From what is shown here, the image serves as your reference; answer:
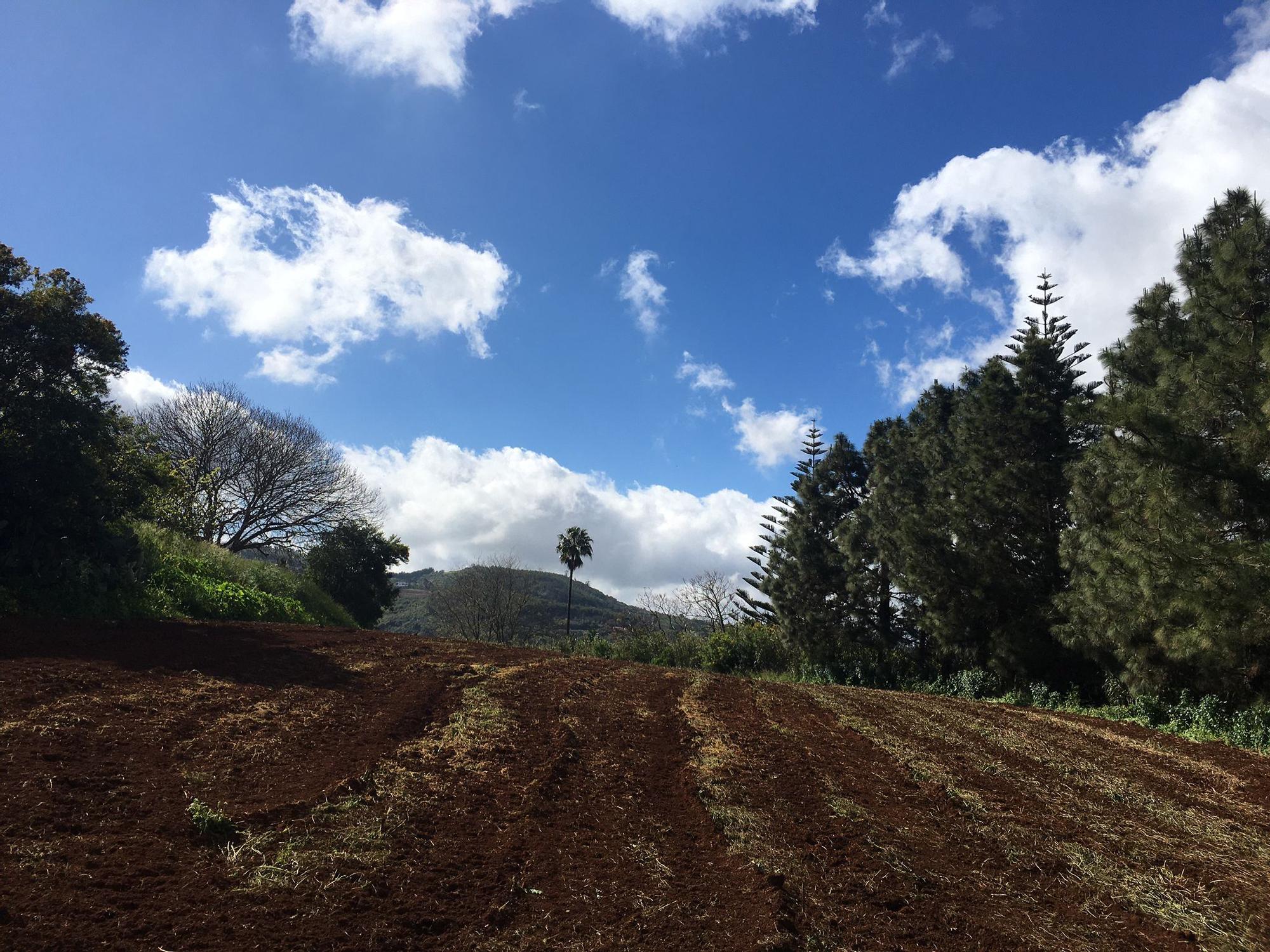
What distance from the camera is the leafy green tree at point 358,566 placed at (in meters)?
29.0

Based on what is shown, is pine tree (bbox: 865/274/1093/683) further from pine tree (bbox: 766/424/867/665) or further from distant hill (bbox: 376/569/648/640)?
distant hill (bbox: 376/569/648/640)

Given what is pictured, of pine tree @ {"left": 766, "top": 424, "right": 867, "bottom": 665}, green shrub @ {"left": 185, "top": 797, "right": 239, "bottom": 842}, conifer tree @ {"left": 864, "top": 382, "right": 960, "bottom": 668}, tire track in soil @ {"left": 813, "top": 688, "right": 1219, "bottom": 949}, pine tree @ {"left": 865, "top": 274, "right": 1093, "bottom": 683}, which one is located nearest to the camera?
tire track in soil @ {"left": 813, "top": 688, "right": 1219, "bottom": 949}

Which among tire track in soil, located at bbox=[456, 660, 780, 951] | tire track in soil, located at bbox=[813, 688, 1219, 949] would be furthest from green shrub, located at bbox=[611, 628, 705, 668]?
tire track in soil, located at bbox=[456, 660, 780, 951]

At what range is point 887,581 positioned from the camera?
2723 centimetres

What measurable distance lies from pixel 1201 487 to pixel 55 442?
19367 millimetres

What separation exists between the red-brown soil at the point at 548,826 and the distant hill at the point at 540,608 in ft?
70.0

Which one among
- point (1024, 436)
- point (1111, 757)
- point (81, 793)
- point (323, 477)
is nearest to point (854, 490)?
point (1024, 436)

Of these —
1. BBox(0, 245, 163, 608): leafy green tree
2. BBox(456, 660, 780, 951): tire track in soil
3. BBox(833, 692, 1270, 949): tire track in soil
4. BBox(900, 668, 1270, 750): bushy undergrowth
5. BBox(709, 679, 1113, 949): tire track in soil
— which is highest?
BBox(0, 245, 163, 608): leafy green tree

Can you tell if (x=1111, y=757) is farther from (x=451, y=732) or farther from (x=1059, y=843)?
(x=451, y=732)

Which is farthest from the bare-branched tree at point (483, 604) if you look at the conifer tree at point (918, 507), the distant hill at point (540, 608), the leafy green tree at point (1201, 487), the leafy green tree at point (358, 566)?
the leafy green tree at point (1201, 487)

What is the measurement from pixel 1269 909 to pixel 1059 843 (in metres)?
1.25

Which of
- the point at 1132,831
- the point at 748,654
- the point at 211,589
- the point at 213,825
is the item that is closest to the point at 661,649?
the point at 748,654

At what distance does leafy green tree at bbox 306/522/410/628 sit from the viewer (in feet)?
95.1

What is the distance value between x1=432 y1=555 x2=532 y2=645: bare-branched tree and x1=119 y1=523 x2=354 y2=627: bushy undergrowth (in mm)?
25035
